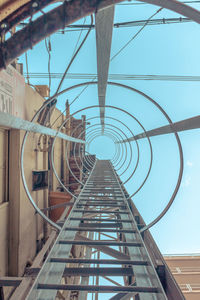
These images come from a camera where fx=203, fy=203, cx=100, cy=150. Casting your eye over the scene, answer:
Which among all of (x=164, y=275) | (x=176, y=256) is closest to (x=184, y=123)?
(x=164, y=275)

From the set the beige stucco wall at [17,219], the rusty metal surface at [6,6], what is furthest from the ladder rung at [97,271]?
the beige stucco wall at [17,219]

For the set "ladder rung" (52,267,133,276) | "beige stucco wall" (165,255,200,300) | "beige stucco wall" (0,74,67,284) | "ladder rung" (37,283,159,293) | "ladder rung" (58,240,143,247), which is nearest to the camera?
"ladder rung" (37,283,159,293)

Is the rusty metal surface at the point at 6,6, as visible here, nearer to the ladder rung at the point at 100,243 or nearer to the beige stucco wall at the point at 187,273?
the ladder rung at the point at 100,243

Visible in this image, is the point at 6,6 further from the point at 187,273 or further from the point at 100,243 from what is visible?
the point at 187,273

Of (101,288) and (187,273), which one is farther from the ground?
(101,288)

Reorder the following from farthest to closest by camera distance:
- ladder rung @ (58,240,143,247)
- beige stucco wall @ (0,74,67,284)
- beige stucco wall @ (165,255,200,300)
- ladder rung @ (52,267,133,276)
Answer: beige stucco wall @ (165,255,200,300) → beige stucco wall @ (0,74,67,284) → ladder rung @ (58,240,143,247) → ladder rung @ (52,267,133,276)

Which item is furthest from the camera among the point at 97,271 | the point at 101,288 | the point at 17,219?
the point at 17,219

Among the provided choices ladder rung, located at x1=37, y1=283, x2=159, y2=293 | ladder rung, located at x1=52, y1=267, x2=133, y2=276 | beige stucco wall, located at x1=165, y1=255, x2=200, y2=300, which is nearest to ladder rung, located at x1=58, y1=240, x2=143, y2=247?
ladder rung, located at x1=52, y1=267, x2=133, y2=276

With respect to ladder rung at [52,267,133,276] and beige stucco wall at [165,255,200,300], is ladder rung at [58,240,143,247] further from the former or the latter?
beige stucco wall at [165,255,200,300]

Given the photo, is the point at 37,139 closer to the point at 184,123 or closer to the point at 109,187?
the point at 109,187

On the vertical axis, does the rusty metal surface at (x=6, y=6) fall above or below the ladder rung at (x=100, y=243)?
above

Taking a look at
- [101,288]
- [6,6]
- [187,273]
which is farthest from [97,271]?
A: [187,273]

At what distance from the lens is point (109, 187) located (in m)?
5.18

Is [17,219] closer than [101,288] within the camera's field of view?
No
